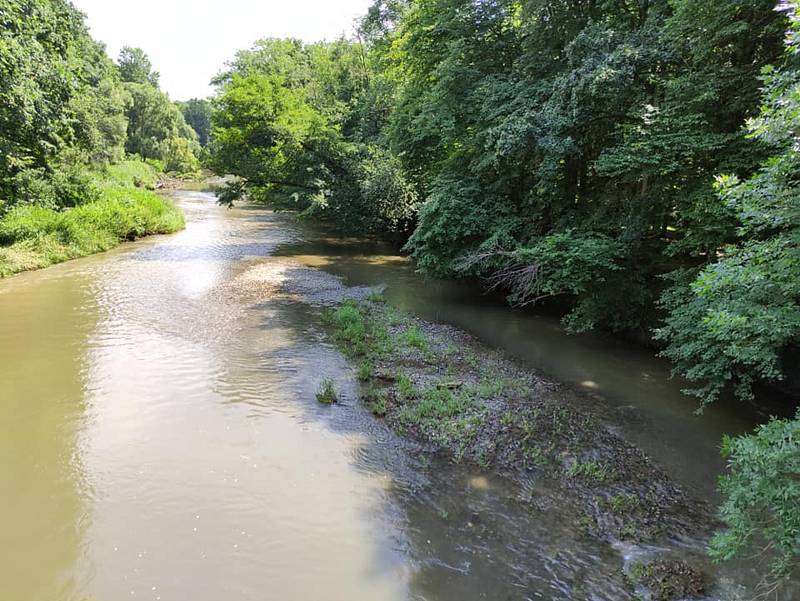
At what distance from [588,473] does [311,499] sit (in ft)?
12.0

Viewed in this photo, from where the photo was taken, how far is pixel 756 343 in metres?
5.66

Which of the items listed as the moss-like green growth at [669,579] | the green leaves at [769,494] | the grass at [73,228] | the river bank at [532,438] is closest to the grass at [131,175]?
the grass at [73,228]

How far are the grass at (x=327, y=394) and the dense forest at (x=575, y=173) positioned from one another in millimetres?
5369

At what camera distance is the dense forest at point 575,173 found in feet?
16.0

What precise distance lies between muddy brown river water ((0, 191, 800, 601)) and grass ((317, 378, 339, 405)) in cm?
18

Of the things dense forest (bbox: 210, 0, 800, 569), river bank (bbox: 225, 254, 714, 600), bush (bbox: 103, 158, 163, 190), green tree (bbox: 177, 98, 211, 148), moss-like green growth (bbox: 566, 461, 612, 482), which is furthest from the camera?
green tree (bbox: 177, 98, 211, 148)

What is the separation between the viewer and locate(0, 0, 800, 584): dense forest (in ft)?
16.0

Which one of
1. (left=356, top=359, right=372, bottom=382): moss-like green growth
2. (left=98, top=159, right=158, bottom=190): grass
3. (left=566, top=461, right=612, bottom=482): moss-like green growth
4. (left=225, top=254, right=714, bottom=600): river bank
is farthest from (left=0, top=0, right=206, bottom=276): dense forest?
(left=566, top=461, right=612, bottom=482): moss-like green growth

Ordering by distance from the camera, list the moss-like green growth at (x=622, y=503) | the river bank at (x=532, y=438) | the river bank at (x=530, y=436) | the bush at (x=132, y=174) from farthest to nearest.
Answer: the bush at (x=132, y=174) → the moss-like green growth at (x=622, y=503) → the river bank at (x=530, y=436) → the river bank at (x=532, y=438)

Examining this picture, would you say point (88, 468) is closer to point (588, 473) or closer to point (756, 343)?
point (588, 473)

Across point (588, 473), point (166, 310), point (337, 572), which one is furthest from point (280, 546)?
point (166, 310)

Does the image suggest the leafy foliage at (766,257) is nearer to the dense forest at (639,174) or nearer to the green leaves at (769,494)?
the dense forest at (639,174)

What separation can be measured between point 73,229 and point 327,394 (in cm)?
1613

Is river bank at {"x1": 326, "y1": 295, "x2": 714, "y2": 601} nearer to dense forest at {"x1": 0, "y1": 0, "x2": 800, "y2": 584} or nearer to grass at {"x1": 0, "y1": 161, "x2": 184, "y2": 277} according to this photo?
dense forest at {"x1": 0, "y1": 0, "x2": 800, "y2": 584}
